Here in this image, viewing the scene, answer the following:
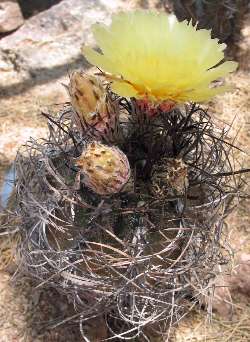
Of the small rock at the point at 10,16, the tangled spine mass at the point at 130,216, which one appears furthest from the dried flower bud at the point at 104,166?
the small rock at the point at 10,16

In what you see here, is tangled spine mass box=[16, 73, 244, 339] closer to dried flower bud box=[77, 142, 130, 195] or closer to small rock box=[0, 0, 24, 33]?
dried flower bud box=[77, 142, 130, 195]

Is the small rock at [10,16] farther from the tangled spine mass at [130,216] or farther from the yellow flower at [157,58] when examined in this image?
the yellow flower at [157,58]

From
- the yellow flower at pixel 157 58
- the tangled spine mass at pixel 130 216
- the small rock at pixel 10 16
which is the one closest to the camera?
the yellow flower at pixel 157 58

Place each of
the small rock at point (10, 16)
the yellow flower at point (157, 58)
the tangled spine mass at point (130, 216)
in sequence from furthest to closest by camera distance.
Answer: the small rock at point (10, 16)
the tangled spine mass at point (130, 216)
the yellow flower at point (157, 58)

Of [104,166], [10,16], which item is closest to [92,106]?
[104,166]

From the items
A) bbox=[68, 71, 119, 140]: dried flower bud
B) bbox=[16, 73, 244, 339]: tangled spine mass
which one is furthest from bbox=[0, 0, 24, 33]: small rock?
bbox=[68, 71, 119, 140]: dried flower bud

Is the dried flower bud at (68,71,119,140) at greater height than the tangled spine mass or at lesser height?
greater

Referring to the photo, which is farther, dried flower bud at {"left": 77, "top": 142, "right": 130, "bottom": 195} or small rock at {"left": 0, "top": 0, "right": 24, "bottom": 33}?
small rock at {"left": 0, "top": 0, "right": 24, "bottom": 33}
